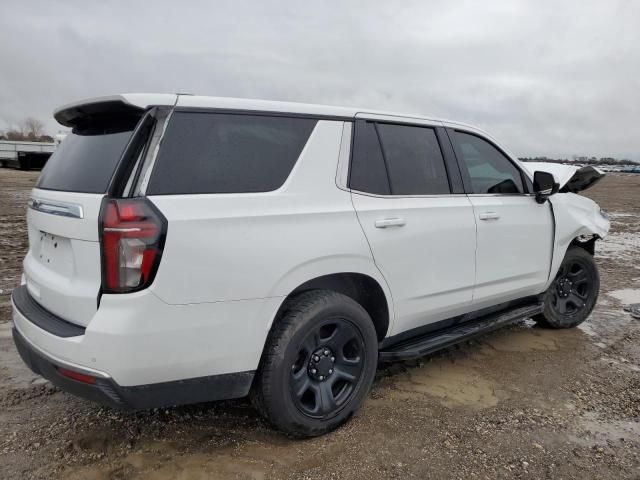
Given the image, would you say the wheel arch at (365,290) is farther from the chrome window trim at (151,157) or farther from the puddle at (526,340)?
the puddle at (526,340)

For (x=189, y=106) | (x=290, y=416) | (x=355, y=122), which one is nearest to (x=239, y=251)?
(x=189, y=106)

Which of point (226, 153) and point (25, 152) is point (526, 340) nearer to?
point (226, 153)

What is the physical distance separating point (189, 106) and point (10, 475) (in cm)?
204

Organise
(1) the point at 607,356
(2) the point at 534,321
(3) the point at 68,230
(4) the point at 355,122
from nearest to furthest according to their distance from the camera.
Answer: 1. (3) the point at 68,230
2. (4) the point at 355,122
3. (1) the point at 607,356
4. (2) the point at 534,321

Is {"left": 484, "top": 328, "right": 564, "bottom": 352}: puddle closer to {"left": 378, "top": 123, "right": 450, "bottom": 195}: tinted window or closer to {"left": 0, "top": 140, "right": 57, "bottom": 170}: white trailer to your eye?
{"left": 378, "top": 123, "right": 450, "bottom": 195}: tinted window

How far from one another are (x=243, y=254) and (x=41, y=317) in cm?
111

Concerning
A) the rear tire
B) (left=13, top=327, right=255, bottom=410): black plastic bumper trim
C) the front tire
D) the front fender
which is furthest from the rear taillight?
the rear tire

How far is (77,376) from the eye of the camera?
2.26 metres

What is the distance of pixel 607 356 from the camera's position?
4.29m

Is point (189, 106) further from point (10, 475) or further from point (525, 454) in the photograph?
point (525, 454)

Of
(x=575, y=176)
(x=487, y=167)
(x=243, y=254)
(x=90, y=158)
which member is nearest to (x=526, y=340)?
(x=575, y=176)

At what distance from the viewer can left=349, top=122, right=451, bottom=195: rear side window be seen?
3027mm

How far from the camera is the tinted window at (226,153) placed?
232 centimetres

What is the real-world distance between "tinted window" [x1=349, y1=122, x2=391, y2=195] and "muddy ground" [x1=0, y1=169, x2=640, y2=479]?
1.44 metres
